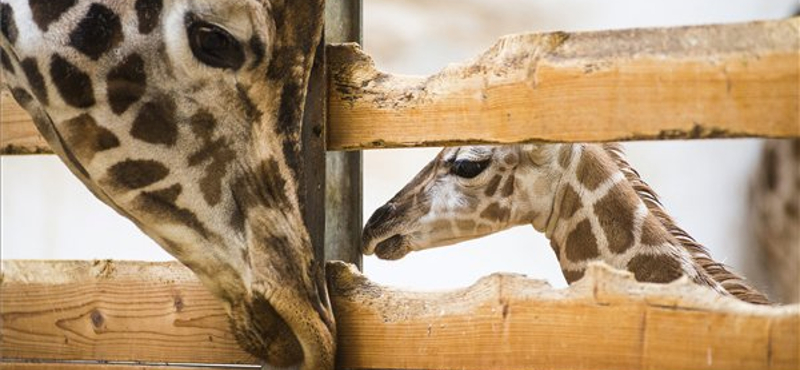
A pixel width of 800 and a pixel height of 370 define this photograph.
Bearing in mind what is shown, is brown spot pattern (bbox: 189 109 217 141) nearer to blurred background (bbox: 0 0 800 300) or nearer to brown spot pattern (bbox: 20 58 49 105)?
brown spot pattern (bbox: 20 58 49 105)

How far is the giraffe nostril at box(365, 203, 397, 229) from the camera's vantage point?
255 centimetres

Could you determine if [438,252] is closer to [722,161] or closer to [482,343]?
[722,161]

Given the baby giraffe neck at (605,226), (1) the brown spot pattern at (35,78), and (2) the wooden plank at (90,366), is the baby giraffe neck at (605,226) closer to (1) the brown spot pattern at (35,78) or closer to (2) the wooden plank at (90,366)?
(2) the wooden plank at (90,366)

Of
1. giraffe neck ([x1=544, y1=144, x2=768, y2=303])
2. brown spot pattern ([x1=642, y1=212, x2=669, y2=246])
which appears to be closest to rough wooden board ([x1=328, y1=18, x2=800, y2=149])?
giraffe neck ([x1=544, y1=144, x2=768, y2=303])

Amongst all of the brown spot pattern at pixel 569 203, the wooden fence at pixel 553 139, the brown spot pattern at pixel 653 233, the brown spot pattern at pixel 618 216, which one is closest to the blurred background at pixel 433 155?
the brown spot pattern at pixel 569 203

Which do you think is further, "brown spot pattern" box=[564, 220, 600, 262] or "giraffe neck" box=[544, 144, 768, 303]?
"brown spot pattern" box=[564, 220, 600, 262]

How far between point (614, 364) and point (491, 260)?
321 cm

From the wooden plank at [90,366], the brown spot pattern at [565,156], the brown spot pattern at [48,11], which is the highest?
the brown spot pattern at [48,11]

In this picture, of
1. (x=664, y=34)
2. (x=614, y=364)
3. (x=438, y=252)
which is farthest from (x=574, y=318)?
(x=438, y=252)

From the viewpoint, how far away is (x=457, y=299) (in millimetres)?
1538

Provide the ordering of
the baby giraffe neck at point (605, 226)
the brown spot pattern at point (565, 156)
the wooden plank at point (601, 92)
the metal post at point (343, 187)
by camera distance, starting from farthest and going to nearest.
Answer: the brown spot pattern at point (565, 156) → the baby giraffe neck at point (605, 226) → the metal post at point (343, 187) → the wooden plank at point (601, 92)

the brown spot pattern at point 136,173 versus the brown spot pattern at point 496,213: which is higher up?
the brown spot pattern at point 136,173

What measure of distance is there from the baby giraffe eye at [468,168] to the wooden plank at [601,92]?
3.06ft

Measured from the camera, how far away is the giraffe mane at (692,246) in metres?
2.00
